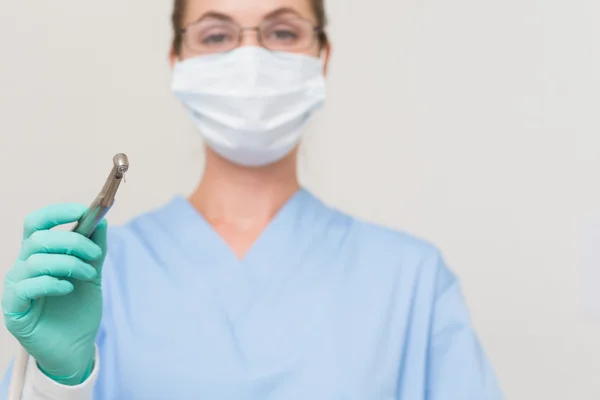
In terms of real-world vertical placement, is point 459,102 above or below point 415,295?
above

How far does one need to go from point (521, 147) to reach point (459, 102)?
152mm

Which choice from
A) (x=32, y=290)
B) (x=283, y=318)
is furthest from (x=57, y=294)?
(x=283, y=318)

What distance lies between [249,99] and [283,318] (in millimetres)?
317

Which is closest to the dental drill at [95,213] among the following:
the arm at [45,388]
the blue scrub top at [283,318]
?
the arm at [45,388]

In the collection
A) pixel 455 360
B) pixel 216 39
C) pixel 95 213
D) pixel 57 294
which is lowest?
pixel 455 360

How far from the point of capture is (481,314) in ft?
5.52

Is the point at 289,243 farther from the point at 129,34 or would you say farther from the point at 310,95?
the point at 129,34

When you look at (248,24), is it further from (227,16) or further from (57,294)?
(57,294)

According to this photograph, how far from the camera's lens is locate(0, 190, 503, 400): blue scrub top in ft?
3.63

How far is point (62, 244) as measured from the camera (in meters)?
0.93

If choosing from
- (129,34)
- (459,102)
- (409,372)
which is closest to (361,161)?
(459,102)

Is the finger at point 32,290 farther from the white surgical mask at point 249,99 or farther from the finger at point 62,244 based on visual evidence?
the white surgical mask at point 249,99

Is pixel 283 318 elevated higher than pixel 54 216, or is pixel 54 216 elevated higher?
pixel 54 216

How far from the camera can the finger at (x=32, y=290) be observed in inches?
36.2
